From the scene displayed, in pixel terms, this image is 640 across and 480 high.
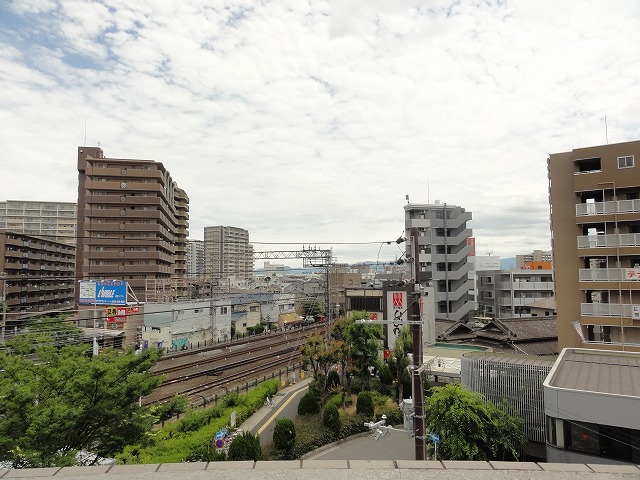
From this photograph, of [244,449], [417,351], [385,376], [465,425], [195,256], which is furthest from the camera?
[195,256]

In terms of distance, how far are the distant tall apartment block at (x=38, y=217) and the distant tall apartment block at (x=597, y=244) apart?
12253 centimetres

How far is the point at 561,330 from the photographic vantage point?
21.8 m

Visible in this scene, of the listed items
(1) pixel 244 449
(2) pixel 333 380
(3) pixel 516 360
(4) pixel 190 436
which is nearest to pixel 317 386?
(2) pixel 333 380

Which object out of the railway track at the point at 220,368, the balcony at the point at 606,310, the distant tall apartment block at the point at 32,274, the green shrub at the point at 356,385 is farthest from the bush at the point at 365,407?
the distant tall apartment block at the point at 32,274

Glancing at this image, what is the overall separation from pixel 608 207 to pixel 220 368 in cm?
2827

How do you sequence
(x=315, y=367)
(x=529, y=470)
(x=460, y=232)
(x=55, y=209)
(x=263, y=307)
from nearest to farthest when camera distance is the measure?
(x=529, y=470) < (x=315, y=367) < (x=460, y=232) < (x=263, y=307) < (x=55, y=209)

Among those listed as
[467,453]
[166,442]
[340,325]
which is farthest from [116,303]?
[467,453]

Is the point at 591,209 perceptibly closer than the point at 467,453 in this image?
No

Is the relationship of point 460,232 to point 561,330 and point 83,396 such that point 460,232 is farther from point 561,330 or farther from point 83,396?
point 83,396

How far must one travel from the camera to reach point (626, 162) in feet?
65.7

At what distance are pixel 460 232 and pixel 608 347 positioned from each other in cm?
2942

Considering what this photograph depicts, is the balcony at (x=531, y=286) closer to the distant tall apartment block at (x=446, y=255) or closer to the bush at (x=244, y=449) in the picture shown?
the distant tall apartment block at (x=446, y=255)

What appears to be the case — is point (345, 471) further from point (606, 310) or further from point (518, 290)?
point (518, 290)

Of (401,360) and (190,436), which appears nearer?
(190,436)
